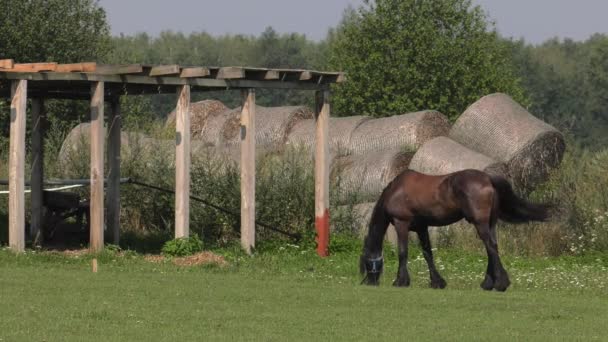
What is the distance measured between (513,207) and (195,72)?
21.9 ft

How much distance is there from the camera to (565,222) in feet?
87.8

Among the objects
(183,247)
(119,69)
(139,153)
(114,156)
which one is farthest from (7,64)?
(139,153)

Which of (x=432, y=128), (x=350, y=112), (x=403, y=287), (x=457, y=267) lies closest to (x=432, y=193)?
(x=403, y=287)

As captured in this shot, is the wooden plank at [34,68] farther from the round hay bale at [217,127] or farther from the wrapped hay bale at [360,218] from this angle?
the round hay bale at [217,127]

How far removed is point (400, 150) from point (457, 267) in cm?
854

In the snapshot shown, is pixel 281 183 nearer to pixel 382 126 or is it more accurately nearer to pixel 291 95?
pixel 382 126

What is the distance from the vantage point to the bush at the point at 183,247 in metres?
23.3

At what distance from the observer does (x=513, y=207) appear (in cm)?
1927

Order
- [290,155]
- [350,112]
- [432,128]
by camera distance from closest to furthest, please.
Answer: [290,155] → [432,128] → [350,112]

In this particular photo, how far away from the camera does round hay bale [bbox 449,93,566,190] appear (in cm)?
3022

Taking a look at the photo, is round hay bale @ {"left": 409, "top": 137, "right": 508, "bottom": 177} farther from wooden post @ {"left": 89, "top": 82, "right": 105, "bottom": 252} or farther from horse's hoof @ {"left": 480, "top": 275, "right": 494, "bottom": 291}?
horse's hoof @ {"left": 480, "top": 275, "right": 494, "bottom": 291}

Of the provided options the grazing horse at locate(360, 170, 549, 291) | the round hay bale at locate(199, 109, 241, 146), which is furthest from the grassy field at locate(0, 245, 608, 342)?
the round hay bale at locate(199, 109, 241, 146)

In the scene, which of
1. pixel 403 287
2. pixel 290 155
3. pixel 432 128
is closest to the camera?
pixel 403 287

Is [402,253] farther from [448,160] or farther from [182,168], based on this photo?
[448,160]
